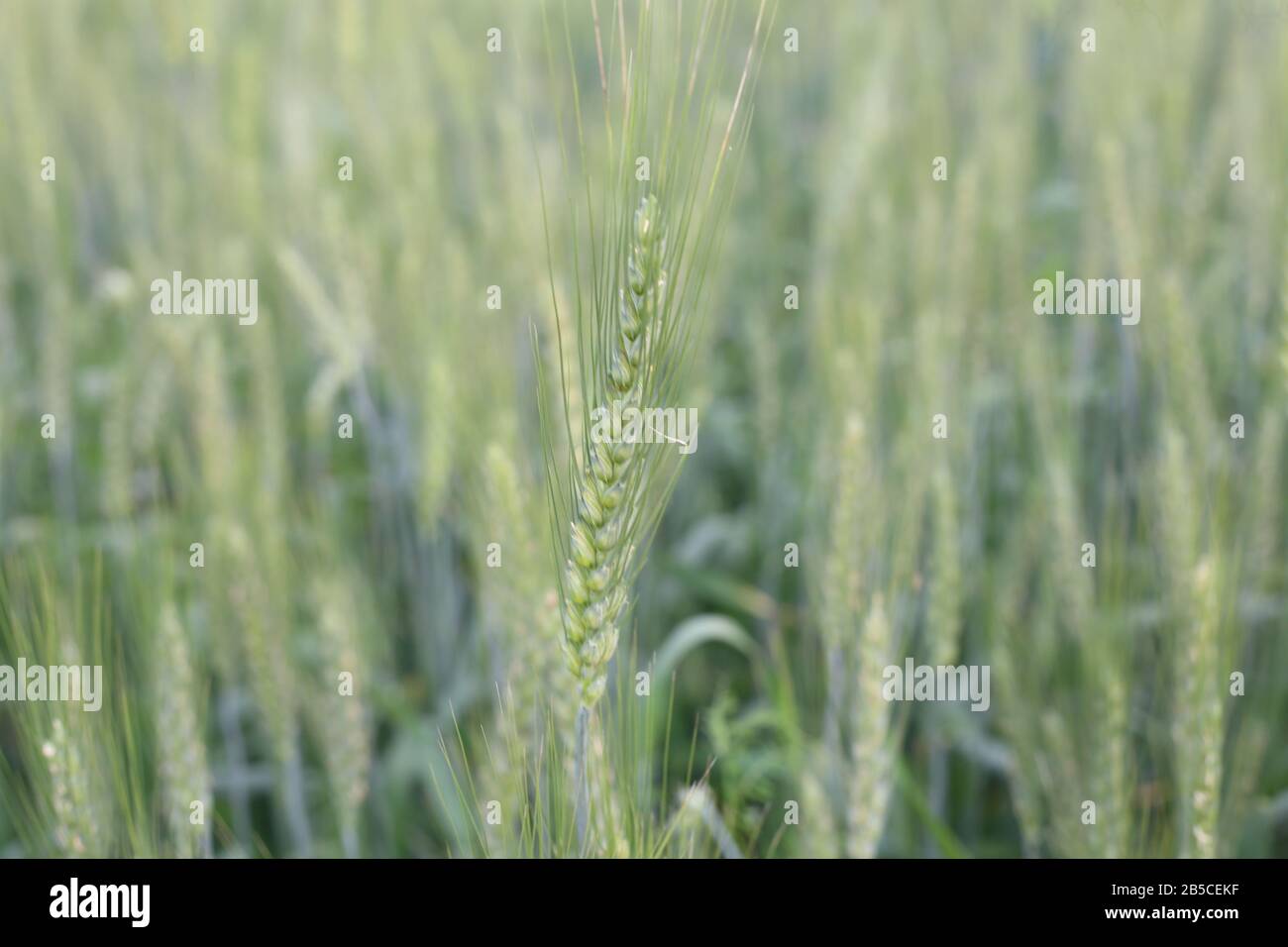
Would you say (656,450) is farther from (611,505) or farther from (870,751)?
(870,751)

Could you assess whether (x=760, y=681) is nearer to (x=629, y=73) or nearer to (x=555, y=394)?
(x=555, y=394)

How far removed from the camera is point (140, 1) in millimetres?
4465

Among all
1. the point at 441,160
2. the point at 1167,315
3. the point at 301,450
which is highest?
the point at 441,160

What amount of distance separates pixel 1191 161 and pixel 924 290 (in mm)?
1100

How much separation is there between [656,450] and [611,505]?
0.10m

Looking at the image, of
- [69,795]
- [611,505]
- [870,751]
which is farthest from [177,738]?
[870,751]

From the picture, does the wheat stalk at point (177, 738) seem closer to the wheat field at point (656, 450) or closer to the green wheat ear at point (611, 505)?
the wheat field at point (656, 450)

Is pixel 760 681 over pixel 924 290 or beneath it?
beneath

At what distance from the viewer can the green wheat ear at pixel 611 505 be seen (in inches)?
44.0

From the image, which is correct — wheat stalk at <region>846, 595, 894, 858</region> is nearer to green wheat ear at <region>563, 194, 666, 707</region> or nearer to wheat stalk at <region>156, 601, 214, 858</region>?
green wheat ear at <region>563, 194, 666, 707</region>

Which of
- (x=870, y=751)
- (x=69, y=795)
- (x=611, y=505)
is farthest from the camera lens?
(x=870, y=751)

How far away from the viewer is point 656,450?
1215 millimetres

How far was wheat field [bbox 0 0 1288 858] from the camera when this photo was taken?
1494 millimetres
